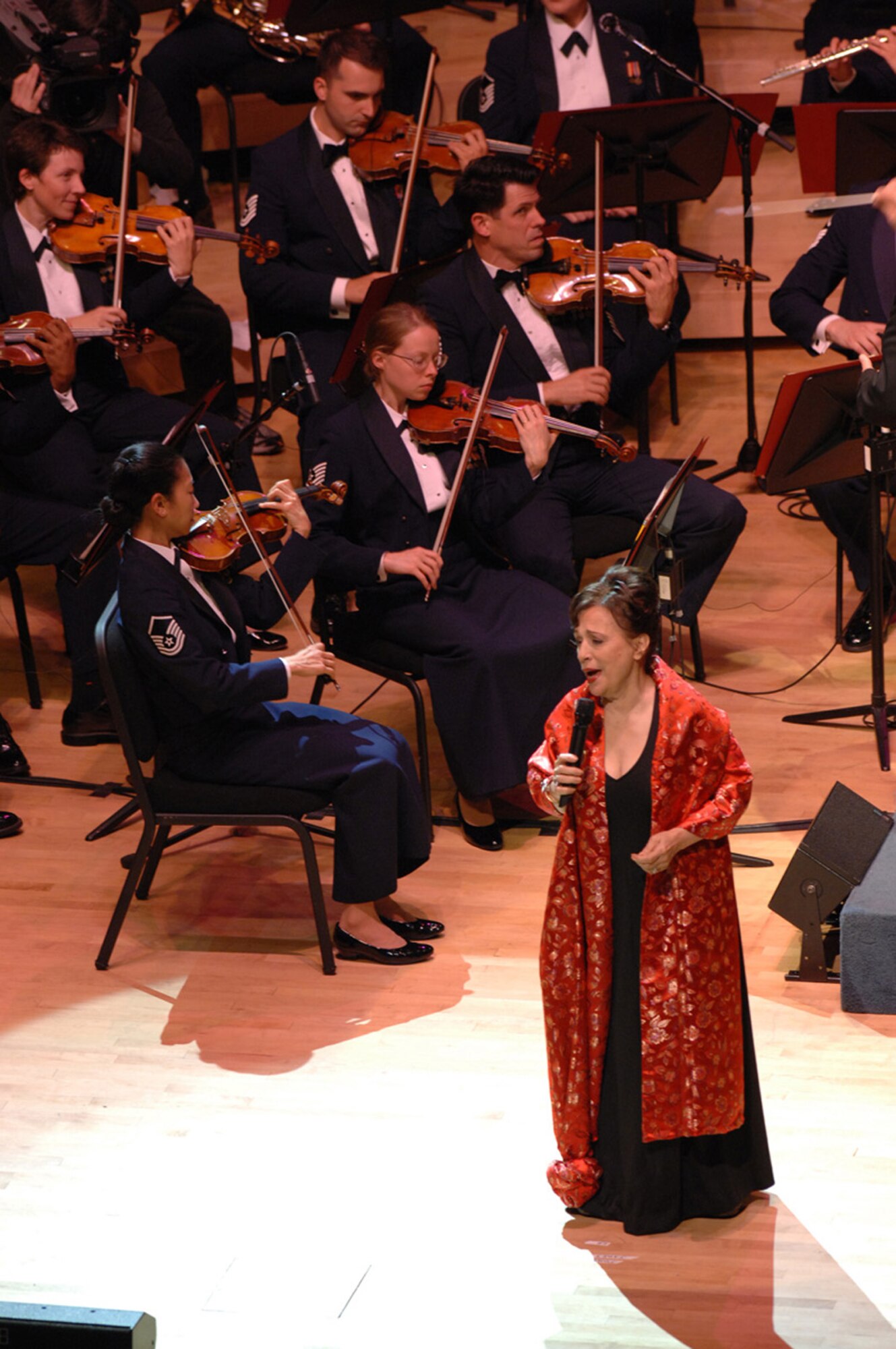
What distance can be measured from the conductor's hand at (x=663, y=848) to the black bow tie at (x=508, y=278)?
8.68 feet

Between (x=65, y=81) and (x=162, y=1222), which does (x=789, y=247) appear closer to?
(x=65, y=81)

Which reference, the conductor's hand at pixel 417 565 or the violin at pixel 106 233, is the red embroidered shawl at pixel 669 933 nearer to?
the conductor's hand at pixel 417 565

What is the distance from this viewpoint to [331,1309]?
283cm

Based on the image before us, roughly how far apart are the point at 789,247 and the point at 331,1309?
16.7ft

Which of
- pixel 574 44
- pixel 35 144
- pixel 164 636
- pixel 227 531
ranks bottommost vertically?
pixel 164 636

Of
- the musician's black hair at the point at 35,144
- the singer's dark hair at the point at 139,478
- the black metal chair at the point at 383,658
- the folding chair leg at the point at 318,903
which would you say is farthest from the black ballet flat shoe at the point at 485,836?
the musician's black hair at the point at 35,144

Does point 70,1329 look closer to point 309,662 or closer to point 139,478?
point 309,662

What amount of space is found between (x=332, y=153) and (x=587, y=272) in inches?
39.8

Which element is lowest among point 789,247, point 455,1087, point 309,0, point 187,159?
point 455,1087

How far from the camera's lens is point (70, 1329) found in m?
2.05

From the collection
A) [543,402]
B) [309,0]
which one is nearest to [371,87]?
[309,0]

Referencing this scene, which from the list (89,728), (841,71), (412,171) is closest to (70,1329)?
(89,728)

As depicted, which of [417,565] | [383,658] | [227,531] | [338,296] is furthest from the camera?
[338,296]

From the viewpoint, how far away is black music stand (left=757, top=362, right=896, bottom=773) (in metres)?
4.12
